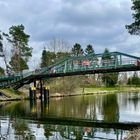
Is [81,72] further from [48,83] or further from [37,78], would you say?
[48,83]

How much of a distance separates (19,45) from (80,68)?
1771 inches

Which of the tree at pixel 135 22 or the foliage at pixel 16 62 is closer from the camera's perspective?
the tree at pixel 135 22

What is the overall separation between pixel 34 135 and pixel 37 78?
2554 inches

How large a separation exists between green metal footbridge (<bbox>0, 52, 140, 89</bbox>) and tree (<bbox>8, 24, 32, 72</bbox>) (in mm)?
23850

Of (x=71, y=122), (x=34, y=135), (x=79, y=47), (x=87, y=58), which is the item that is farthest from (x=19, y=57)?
(x=34, y=135)

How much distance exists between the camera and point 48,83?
129625 mm

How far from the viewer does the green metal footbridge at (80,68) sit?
83250 millimetres

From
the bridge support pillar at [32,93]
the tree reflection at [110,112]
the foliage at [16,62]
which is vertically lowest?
the tree reflection at [110,112]

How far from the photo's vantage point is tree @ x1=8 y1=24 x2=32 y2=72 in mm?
130375

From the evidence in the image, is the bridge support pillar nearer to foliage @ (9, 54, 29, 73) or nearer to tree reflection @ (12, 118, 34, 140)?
foliage @ (9, 54, 29, 73)

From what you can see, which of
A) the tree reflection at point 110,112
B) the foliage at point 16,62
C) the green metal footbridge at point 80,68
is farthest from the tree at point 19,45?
the tree reflection at point 110,112

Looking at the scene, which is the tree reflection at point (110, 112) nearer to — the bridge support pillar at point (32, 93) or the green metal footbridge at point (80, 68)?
the green metal footbridge at point (80, 68)

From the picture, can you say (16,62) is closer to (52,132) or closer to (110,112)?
(110,112)

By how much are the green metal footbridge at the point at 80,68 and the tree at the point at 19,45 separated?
23.9 m
